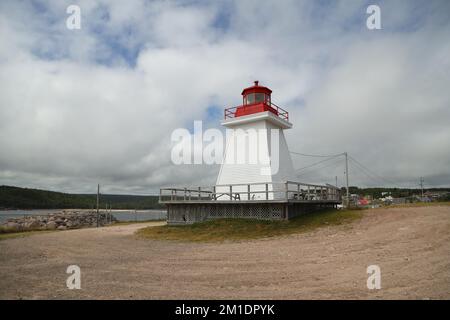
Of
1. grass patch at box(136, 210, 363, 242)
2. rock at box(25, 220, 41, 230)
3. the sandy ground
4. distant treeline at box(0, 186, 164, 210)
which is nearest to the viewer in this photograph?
the sandy ground

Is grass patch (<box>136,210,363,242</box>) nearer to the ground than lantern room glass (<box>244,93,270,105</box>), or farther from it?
nearer to the ground

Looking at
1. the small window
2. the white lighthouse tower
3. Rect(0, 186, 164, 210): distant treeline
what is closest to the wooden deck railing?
the white lighthouse tower

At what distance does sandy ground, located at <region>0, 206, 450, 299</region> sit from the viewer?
19.9ft

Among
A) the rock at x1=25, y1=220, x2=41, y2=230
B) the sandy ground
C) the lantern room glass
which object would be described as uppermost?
the lantern room glass

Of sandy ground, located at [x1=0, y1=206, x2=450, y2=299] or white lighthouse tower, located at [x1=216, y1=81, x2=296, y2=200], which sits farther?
white lighthouse tower, located at [x1=216, y1=81, x2=296, y2=200]

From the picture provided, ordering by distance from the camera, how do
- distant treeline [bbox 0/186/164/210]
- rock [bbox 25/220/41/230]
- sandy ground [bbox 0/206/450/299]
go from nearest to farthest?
1. sandy ground [bbox 0/206/450/299]
2. rock [bbox 25/220/41/230]
3. distant treeline [bbox 0/186/164/210]

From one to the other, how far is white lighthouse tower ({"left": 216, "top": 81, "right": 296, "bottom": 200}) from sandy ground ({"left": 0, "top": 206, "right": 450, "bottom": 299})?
20.8ft

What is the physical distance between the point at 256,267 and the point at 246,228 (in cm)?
769

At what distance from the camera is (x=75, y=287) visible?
6645mm

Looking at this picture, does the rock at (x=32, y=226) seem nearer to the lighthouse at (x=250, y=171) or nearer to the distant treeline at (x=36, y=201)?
the lighthouse at (x=250, y=171)

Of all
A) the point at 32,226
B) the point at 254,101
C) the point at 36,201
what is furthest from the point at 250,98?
the point at 36,201

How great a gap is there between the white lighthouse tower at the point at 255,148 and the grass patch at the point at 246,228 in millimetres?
2503

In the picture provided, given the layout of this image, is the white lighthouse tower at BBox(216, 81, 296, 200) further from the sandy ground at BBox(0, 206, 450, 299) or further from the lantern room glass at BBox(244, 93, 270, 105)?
the sandy ground at BBox(0, 206, 450, 299)

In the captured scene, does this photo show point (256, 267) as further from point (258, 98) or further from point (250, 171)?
point (258, 98)
